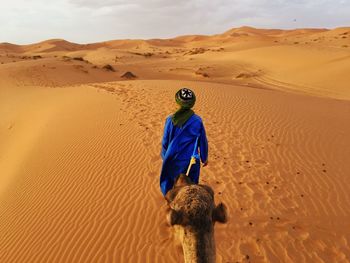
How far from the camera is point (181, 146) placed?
397cm

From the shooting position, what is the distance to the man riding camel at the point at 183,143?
385 cm

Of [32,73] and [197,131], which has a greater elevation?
[197,131]

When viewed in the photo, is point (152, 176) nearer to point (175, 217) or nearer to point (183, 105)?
point (183, 105)

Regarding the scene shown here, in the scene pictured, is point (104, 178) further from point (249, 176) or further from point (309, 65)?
point (309, 65)

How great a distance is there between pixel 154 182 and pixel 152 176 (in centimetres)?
29

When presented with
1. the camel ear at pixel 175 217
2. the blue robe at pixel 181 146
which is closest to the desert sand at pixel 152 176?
the blue robe at pixel 181 146

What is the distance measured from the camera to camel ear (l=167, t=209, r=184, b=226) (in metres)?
2.46

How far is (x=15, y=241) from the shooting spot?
5746 mm

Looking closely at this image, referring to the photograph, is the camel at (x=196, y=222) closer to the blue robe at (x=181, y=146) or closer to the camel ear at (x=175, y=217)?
the camel ear at (x=175, y=217)

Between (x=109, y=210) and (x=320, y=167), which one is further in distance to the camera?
(x=320, y=167)

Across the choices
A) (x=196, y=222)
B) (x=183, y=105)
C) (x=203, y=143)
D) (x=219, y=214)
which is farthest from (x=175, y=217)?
(x=203, y=143)

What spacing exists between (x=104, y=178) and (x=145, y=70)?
28.1 m

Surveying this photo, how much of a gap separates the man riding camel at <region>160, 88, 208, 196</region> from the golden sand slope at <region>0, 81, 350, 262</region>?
4.92ft

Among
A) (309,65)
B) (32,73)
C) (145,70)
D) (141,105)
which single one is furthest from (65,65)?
(309,65)
